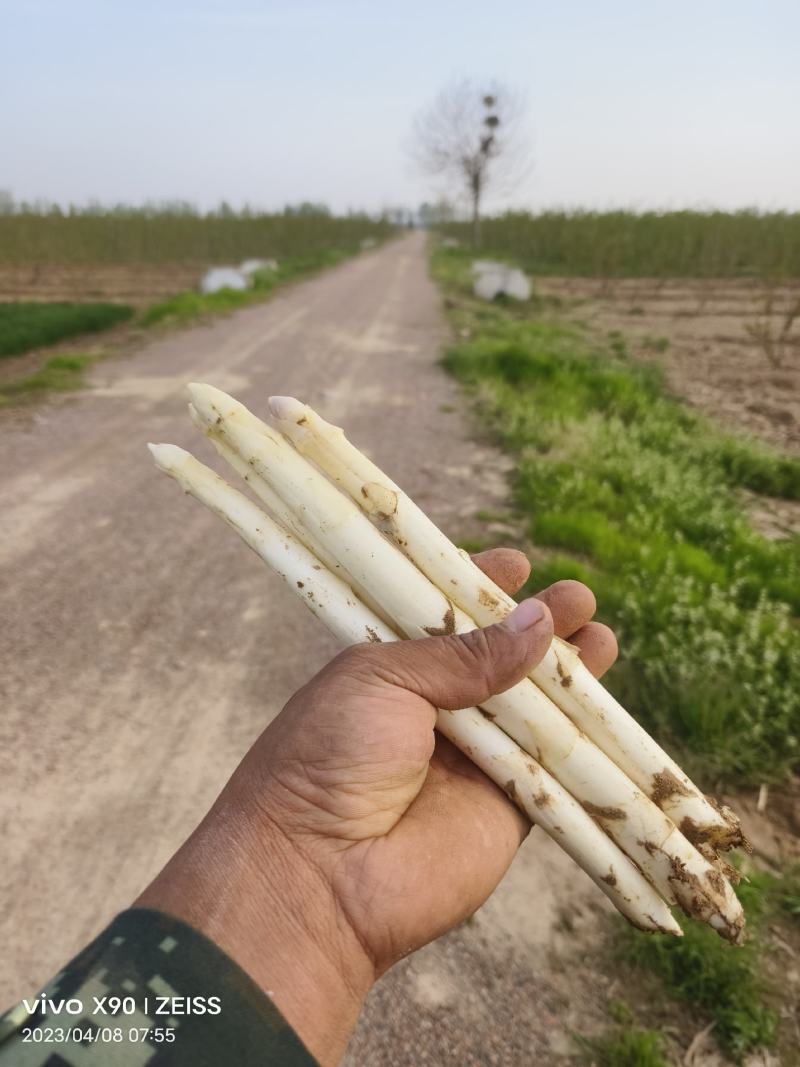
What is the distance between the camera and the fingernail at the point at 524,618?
1618 mm

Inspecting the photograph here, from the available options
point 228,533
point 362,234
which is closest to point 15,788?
point 228,533

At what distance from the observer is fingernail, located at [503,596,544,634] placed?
1.62 metres

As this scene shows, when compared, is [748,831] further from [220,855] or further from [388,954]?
[220,855]

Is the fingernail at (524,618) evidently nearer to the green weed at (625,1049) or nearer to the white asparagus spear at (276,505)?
the white asparagus spear at (276,505)

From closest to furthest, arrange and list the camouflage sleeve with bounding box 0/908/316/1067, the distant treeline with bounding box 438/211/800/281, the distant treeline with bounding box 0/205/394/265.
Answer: the camouflage sleeve with bounding box 0/908/316/1067, the distant treeline with bounding box 438/211/800/281, the distant treeline with bounding box 0/205/394/265

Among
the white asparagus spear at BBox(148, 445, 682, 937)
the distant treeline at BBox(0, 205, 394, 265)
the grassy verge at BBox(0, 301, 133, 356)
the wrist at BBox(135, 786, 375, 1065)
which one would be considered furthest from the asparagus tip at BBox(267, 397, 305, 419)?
the distant treeline at BBox(0, 205, 394, 265)

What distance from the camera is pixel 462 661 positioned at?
5.23 ft

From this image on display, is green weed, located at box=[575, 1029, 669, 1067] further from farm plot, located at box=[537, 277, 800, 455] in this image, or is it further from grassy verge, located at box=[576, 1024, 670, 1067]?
farm plot, located at box=[537, 277, 800, 455]

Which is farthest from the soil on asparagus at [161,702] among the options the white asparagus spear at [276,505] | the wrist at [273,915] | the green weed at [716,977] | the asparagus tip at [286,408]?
the asparagus tip at [286,408]

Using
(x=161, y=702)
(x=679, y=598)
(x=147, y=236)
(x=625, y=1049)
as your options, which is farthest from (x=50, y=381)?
(x=147, y=236)

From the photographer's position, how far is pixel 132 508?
17.5ft

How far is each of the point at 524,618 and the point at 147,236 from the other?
34634mm

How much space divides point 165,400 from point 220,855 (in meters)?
7.41

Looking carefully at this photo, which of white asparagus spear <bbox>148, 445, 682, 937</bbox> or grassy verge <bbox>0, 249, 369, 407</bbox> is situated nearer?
white asparagus spear <bbox>148, 445, 682, 937</bbox>
